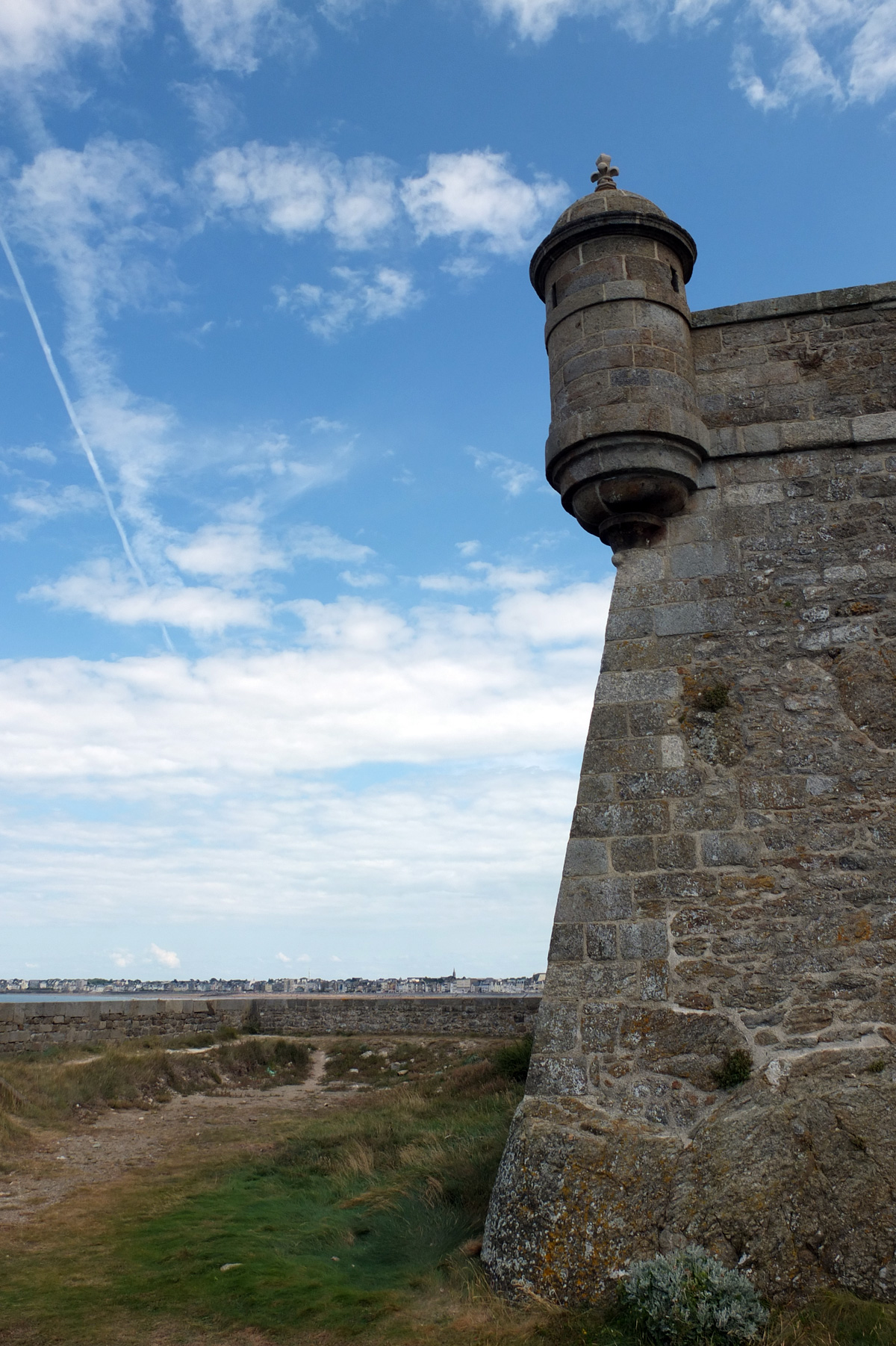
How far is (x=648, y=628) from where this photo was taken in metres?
5.70

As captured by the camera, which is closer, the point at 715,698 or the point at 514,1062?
the point at 715,698

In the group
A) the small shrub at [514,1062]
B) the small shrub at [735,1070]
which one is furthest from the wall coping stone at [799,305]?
the small shrub at [514,1062]

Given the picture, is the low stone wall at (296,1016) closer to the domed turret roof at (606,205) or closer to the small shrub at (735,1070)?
the small shrub at (735,1070)

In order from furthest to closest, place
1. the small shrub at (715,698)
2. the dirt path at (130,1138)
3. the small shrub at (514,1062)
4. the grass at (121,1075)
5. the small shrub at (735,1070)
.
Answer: the small shrub at (514,1062) → the grass at (121,1075) → the dirt path at (130,1138) → the small shrub at (715,698) → the small shrub at (735,1070)

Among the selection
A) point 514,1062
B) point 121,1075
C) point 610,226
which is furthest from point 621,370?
point 121,1075

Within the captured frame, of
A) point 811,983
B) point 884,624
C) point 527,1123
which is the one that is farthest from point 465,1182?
point 884,624

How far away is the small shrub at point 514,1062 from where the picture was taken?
10125 millimetres

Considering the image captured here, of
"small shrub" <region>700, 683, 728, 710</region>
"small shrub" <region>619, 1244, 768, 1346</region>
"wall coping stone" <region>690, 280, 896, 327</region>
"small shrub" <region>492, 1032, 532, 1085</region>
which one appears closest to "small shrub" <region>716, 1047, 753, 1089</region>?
"small shrub" <region>619, 1244, 768, 1346</region>

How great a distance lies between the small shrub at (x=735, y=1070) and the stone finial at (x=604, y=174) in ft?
19.9

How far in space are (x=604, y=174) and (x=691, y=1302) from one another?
282 inches

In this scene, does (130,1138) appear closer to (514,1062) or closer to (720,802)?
(514,1062)

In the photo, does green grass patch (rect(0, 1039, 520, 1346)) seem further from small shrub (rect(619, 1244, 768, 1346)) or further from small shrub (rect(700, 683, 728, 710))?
small shrub (rect(700, 683, 728, 710))

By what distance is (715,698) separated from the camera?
537 cm

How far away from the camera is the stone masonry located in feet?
13.5
